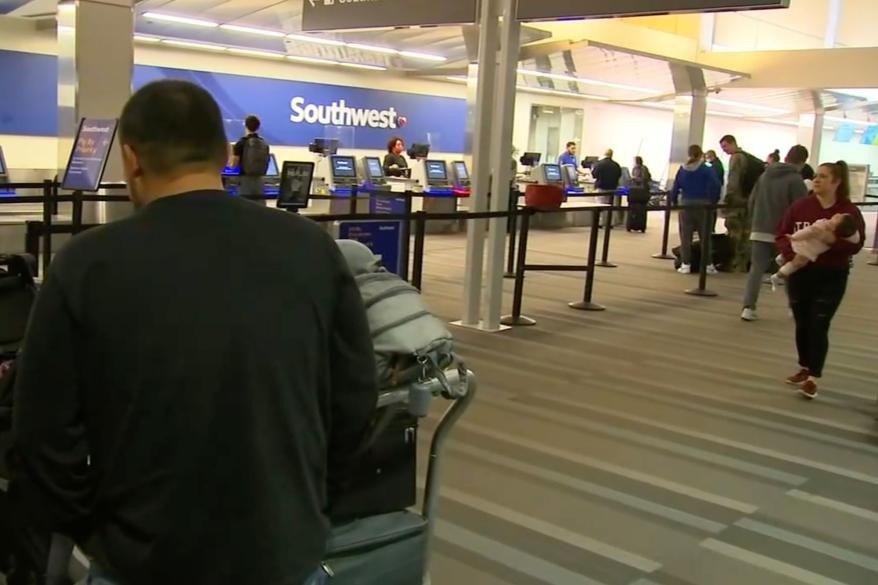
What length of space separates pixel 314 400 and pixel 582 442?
3338 millimetres

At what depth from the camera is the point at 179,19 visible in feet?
41.4

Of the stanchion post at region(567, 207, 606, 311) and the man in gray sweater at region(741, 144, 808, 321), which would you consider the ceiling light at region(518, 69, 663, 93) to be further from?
the man in gray sweater at region(741, 144, 808, 321)

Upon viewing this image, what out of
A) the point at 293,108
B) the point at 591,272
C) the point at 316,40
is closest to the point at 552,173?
the point at 293,108

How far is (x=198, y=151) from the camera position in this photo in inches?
54.1

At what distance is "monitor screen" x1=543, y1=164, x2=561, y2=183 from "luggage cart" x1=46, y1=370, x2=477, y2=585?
14557 mm

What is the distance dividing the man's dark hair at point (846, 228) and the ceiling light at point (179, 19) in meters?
9.71

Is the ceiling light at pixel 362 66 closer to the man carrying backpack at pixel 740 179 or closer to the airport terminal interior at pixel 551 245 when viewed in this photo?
the airport terminal interior at pixel 551 245

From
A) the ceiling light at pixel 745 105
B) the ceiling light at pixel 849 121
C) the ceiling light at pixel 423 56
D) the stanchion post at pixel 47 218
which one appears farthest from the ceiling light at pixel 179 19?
the ceiling light at pixel 849 121

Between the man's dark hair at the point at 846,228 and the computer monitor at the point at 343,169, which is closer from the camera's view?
the man's dark hair at the point at 846,228

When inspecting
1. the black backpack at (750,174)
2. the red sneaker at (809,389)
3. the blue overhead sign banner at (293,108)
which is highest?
the blue overhead sign banner at (293,108)

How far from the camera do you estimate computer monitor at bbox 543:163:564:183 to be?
16.3m

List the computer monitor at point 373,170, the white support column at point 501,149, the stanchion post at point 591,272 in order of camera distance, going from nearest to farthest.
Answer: the white support column at point 501,149 < the stanchion post at point 591,272 < the computer monitor at point 373,170

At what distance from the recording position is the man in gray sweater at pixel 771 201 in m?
7.85

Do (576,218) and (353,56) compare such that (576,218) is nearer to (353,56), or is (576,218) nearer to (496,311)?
(353,56)
